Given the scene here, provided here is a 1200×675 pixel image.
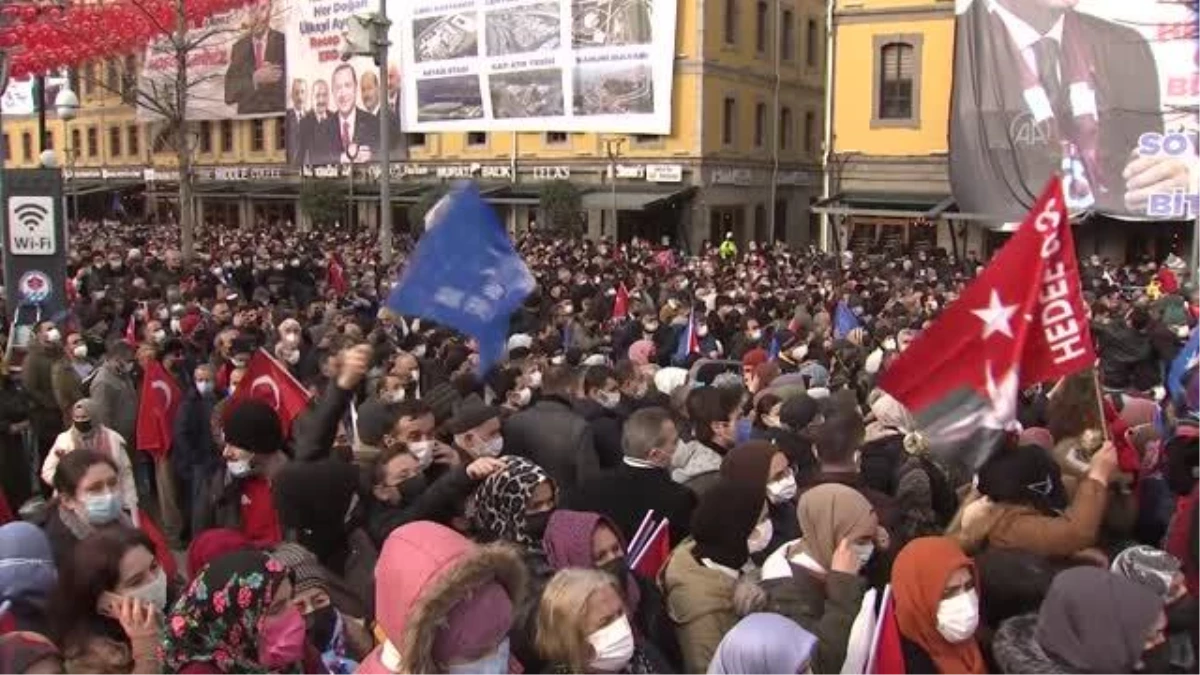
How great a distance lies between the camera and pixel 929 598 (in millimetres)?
3727

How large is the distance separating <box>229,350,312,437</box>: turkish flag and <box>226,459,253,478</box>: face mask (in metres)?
1.75

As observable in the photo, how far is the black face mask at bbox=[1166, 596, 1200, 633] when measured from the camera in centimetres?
388

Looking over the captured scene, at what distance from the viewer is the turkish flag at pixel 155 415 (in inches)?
347

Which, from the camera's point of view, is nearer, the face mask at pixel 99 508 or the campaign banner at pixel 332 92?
the face mask at pixel 99 508

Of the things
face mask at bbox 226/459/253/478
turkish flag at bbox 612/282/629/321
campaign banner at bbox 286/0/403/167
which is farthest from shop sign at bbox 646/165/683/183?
face mask at bbox 226/459/253/478

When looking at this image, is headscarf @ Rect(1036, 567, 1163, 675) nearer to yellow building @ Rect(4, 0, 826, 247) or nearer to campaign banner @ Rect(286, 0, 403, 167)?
yellow building @ Rect(4, 0, 826, 247)

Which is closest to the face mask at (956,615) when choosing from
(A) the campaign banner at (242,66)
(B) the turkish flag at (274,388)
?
(B) the turkish flag at (274,388)

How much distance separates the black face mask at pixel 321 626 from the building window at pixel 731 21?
36732mm

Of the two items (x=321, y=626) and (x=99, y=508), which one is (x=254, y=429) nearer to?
(x=99, y=508)

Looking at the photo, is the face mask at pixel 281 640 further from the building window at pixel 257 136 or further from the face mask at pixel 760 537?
the building window at pixel 257 136

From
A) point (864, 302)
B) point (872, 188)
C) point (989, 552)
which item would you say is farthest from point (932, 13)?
point (989, 552)

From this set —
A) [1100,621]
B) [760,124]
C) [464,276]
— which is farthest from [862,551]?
[760,124]

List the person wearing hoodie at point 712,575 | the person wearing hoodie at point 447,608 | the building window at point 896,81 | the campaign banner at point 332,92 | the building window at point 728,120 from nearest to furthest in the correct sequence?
the person wearing hoodie at point 447,608 → the person wearing hoodie at point 712,575 → the building window at point 896,81 → the building window at point 728,120 → the campaign banner at point 332,92

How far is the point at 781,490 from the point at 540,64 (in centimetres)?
3490
